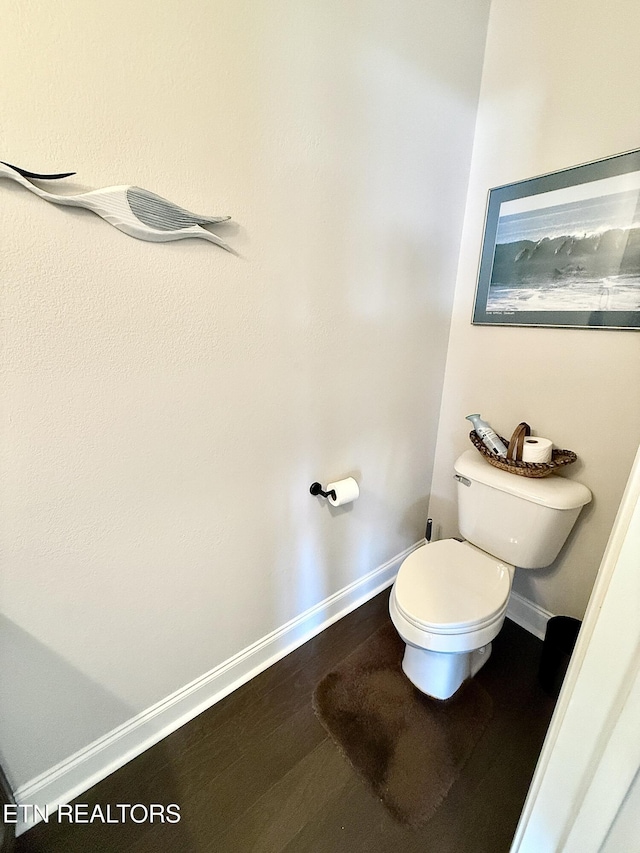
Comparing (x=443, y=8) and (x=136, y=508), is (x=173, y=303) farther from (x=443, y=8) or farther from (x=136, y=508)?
(x=443, y=8)

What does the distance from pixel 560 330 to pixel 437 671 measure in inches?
52.3

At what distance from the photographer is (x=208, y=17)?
2.63 feet

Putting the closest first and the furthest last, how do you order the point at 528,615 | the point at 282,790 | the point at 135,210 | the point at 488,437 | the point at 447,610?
the point at 135,210 < the point at 282,790 < the point at 447,610 < the point at 488,437 < the point at 528,615

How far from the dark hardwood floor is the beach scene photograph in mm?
1465

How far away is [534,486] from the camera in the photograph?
1.31 m

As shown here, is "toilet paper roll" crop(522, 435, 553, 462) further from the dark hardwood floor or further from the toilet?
the dark hardwood floor

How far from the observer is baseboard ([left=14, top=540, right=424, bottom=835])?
1004 millimetres

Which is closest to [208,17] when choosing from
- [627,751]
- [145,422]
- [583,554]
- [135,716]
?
[145,422]

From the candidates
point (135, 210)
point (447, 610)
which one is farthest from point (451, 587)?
point (135, 210)

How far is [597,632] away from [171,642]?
114 centimetres

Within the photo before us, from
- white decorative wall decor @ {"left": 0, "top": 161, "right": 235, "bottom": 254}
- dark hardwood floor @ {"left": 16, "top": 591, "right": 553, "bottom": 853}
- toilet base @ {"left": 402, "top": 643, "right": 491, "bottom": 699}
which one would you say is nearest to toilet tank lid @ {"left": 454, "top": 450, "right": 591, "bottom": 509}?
Answer: toilet base @ {"left": 402, "top": 643, "right": 491, "bottom": 699}

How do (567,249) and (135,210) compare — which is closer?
(135,210)

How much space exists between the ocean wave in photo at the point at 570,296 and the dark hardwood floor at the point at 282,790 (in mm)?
1426

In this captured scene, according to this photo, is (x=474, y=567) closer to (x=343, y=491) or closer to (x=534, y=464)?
(x=534, y=464)
